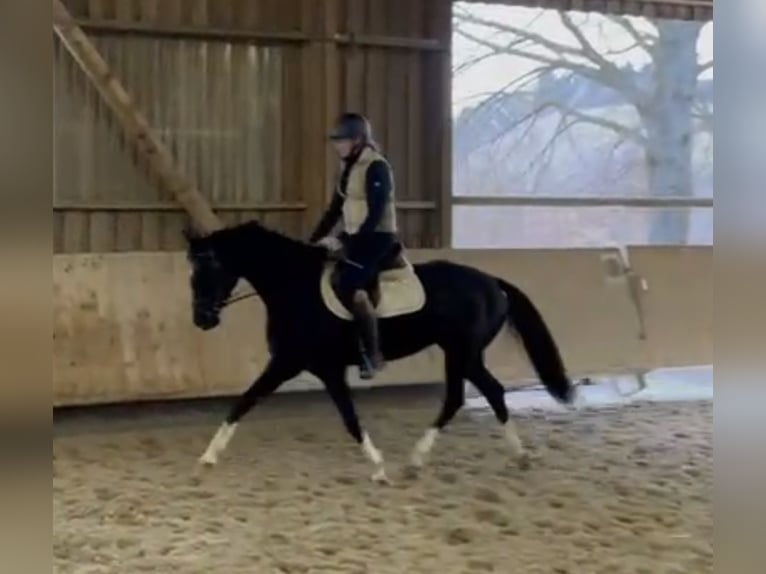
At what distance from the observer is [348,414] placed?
18.3ft

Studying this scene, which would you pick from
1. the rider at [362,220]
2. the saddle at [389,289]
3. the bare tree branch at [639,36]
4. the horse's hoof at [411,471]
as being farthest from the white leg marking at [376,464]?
the bare tree branch at [639,36]

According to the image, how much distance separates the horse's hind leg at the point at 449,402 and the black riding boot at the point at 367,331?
1.28ft

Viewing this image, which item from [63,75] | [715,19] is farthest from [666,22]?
[715,19]

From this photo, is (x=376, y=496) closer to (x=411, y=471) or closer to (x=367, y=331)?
(x=411, y=471)

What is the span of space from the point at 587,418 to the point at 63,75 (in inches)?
156

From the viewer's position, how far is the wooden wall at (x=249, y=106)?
26.0ft

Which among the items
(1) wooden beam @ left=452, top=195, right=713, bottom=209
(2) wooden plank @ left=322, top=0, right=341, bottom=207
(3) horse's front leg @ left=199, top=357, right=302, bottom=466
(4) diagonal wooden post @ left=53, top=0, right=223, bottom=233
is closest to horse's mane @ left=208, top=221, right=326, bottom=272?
(3) horse's front leg @ left=199, top=357, right=302, bottom=466

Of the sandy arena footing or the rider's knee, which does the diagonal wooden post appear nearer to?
the sandy arena footing

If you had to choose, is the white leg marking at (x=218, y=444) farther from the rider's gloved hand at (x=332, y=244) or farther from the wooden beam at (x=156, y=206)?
the wooden beam at (x=156, y=206)

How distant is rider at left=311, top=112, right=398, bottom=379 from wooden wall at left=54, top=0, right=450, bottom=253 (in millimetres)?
2695

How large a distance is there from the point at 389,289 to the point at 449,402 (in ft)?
2.04

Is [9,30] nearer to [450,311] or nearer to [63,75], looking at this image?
[450,311]

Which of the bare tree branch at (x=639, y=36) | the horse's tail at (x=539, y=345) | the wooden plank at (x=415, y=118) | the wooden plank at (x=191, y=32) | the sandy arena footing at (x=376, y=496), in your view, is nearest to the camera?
the sandy arena footing at (x=376, y=496)

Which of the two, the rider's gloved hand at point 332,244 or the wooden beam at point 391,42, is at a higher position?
the wooden beam at point 391,42
